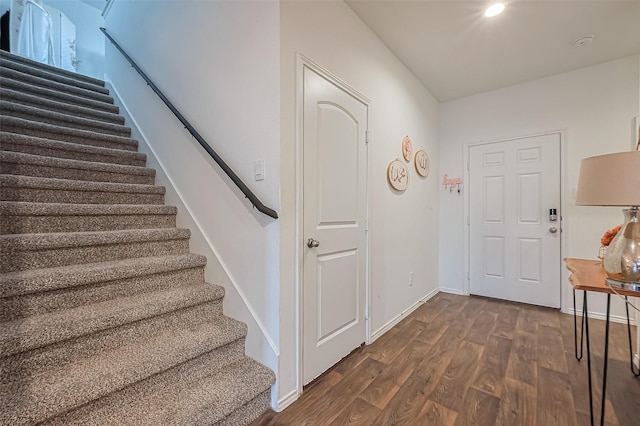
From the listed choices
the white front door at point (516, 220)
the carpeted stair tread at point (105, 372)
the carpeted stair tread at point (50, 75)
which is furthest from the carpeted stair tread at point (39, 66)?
the white front door at point (516, 220)

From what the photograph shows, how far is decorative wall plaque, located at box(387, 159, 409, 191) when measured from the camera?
8.36 ft

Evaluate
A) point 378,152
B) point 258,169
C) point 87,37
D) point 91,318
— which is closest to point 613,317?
point 378,152

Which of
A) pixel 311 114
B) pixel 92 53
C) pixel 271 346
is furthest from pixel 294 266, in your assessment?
pixel 92 53

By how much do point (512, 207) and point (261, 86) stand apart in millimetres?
3211

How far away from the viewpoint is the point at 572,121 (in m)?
2.92

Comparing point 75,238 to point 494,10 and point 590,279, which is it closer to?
point 590,279

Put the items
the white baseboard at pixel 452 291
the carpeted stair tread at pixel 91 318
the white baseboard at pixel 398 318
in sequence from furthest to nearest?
the white baseboard at pixel 452 291, the white baseboard at pixel 398 318, the carpeted stair tread at pixel 91 318

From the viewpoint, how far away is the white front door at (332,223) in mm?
1698

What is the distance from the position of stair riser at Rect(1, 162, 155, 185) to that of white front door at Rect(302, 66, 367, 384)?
1678mm

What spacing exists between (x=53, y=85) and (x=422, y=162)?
4127 millimetres

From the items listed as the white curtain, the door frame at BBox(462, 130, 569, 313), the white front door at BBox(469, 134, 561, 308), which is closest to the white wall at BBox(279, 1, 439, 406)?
the door frame at BBox(462, 130, 569, 313)

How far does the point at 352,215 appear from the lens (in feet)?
6.79

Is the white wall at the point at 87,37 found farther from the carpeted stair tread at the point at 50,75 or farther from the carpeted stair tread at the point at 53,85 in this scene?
the carpeted stair tread at the point at 53,85

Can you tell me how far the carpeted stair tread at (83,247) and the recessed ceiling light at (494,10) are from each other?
2857mm
